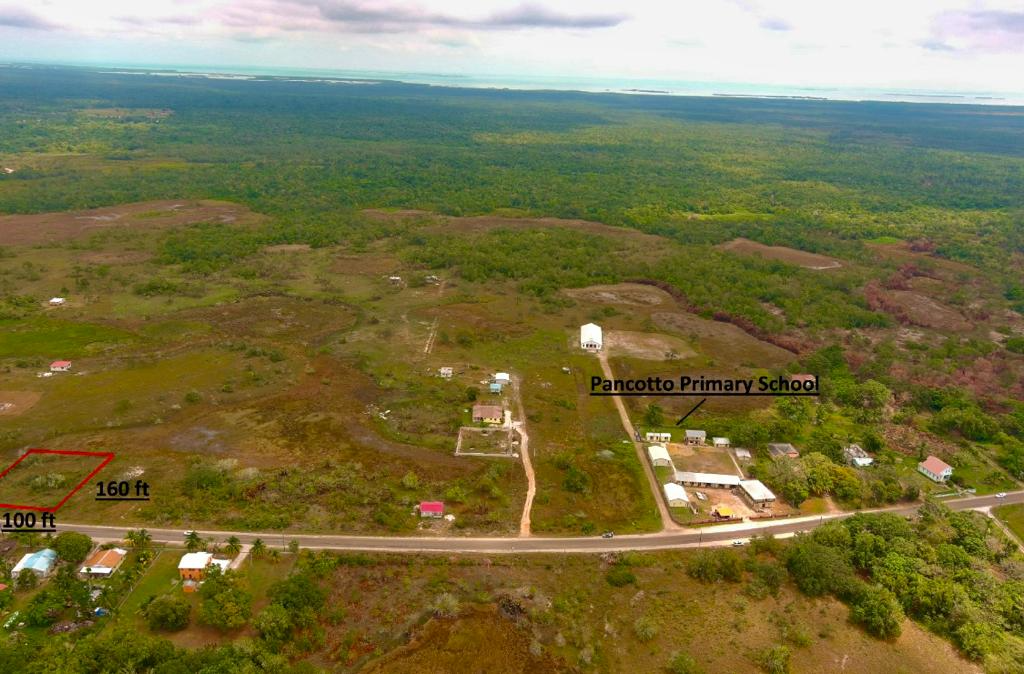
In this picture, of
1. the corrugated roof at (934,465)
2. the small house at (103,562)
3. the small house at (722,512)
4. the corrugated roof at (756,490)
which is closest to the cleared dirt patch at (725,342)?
the corrugated roof at (934,465)

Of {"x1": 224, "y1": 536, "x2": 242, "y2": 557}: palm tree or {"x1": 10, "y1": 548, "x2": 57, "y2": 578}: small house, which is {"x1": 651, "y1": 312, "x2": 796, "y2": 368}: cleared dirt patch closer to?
{"x1": 224, "y1": 536, "x2": 242, "y2": 557}: palm tree

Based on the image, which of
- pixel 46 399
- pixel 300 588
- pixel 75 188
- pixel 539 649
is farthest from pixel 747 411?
pixel 75 188

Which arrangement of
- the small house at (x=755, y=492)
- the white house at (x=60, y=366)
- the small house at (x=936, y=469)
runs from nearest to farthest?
1. the small house at (x=755, y=492)
2. the small house at (x=936, y=469)
3. the white house at (x=60, y=366)

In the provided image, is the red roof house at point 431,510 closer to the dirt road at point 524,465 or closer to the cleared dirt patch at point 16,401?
the dirt road at point 524,465

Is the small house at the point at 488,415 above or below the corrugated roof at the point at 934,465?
above

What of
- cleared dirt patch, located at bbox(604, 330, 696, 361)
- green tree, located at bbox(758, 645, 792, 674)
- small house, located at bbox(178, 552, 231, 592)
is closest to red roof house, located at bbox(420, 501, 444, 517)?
small house, located at bbox(178, 552, 231, 592)

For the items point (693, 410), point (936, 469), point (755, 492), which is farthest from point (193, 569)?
point (936, 469)

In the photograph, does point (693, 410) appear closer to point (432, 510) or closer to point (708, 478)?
point (708, 478)
